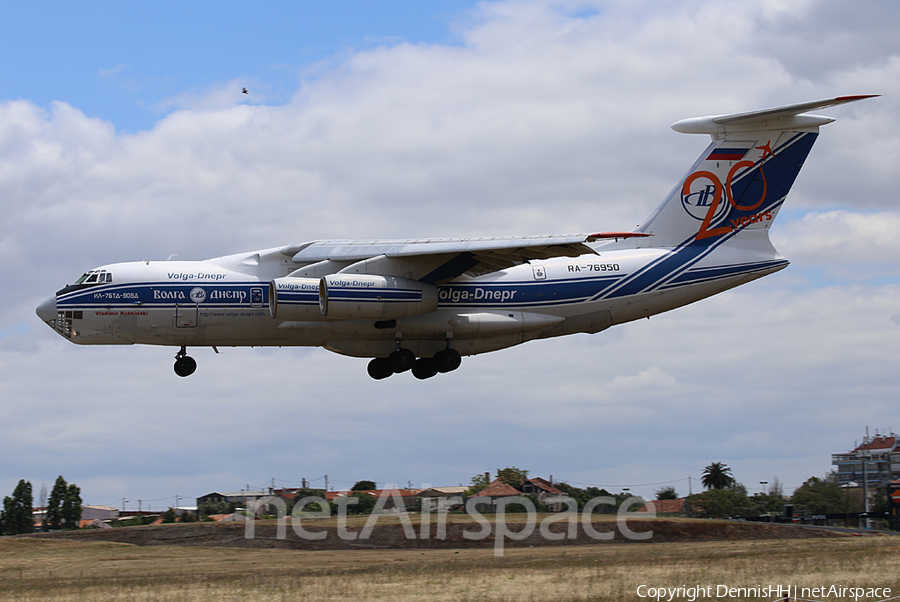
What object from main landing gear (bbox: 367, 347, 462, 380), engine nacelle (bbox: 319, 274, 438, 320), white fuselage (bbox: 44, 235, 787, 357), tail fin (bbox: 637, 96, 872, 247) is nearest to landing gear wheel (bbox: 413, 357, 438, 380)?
main landing gear (bbox: 367, 347, 462, 380)

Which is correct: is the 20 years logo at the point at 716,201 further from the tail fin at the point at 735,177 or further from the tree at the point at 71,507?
the tree at the point at 71,507

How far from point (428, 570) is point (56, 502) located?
26039 millimetres

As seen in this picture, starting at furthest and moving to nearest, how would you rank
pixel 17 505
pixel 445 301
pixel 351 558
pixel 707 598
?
1. pixel 17 505
2. pixel 445 301
3. pixel 351 558
4. pixel 707 598

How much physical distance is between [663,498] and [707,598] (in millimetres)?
17296

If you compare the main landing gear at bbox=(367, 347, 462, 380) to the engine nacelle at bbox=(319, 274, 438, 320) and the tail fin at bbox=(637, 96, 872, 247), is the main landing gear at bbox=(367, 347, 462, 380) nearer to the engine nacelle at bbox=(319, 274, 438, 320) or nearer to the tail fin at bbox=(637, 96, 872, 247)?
the engine nacelle at bbox=(319, 274, 438, 320)

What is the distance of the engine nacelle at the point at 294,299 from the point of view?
1683 centimetres

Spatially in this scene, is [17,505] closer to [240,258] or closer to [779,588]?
[240,258]

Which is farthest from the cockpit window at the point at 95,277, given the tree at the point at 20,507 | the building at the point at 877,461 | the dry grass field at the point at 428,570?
the building at the point at 877,461

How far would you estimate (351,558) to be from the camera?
17.1 metres

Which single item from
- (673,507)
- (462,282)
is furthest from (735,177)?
(673,507)

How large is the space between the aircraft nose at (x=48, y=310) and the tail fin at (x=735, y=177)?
11074mm

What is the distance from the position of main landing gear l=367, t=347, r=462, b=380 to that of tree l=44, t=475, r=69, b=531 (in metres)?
21.9

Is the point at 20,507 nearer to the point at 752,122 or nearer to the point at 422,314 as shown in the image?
the point at 422,314

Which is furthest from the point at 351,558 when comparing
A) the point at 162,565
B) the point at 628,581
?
the point at 628,581
